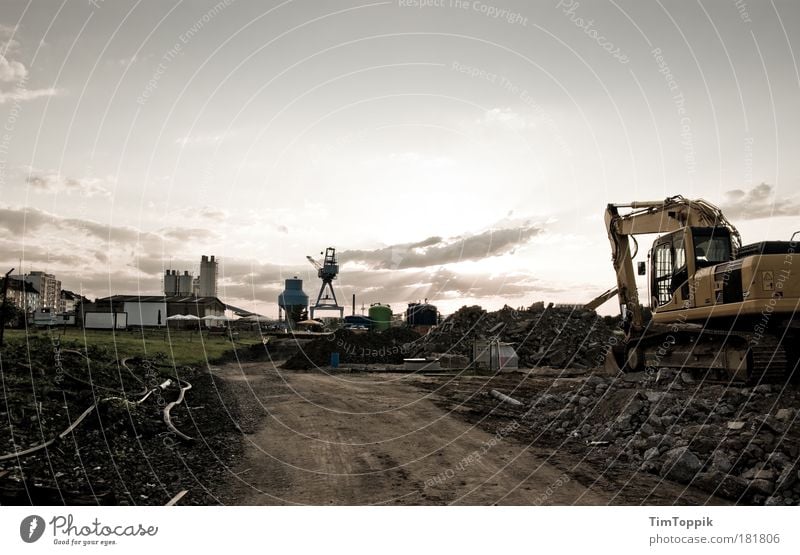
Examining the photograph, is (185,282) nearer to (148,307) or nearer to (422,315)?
(148,307)

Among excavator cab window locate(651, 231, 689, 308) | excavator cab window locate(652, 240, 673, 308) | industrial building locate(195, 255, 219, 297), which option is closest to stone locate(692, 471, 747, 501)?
excavator cab window locate(651, 231, 689, 308)

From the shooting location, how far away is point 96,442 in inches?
361

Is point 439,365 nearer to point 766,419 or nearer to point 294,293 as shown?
point 766,419

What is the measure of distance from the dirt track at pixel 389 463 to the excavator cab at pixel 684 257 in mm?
7321

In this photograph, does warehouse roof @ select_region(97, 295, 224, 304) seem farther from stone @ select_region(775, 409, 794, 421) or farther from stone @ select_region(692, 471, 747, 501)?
stone @ select_region(692, 471, 747, 501)

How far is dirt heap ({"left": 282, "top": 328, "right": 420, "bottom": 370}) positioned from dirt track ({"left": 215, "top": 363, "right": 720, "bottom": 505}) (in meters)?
17.9

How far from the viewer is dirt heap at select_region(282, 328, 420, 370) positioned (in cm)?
3338

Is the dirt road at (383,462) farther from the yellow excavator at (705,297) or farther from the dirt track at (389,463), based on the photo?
the yellow excavator at (705,297)

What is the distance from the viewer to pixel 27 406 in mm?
10047

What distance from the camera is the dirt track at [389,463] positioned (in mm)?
7168

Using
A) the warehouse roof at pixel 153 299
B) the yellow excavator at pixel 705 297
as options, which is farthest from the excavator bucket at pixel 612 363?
the warehouse roof at pixel 153 299

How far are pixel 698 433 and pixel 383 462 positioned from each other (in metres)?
5.50

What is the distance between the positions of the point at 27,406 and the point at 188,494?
510 cm

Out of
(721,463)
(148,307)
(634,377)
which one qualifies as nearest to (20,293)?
(148,307)
